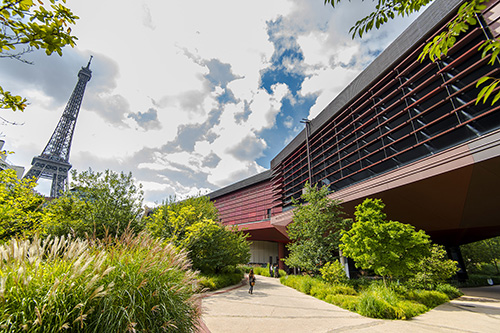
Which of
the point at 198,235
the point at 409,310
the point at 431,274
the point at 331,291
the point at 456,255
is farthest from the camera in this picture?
the point at 456,255

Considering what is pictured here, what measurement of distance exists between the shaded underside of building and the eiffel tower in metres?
72.0

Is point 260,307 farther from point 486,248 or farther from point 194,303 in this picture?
point 486,248

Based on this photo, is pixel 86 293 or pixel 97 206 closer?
pixel 86 293

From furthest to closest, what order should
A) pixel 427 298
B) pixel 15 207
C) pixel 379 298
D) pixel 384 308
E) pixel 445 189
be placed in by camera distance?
pixel 445 189 < pixel 427 298 < pixel 379 298 < pixel 384 308 < pixel 15 207

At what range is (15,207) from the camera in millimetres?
7992

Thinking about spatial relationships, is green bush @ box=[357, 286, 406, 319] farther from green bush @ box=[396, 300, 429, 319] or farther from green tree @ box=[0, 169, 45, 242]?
green tree @ box=[0, 169, 45, 242]

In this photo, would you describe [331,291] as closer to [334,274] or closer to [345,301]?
[334,274]

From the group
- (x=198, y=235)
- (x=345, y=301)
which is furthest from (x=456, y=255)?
(x=198, y=235)

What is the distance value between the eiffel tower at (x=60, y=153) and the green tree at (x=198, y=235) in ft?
199

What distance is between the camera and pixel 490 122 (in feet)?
39.9

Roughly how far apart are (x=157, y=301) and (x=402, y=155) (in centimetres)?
1904

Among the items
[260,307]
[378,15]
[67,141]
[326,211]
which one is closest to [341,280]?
[326,211]

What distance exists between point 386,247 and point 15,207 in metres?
16.7

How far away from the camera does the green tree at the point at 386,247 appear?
1155 centimetres
